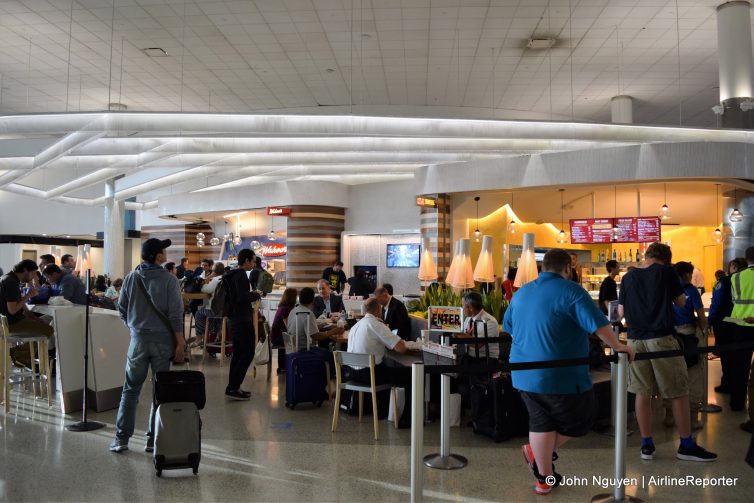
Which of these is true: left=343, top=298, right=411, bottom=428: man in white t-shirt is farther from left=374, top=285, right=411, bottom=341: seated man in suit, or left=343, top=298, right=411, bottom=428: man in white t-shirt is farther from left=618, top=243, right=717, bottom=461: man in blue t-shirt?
left=618, top=243, right=717, bottom=461: man in blue t-shirt

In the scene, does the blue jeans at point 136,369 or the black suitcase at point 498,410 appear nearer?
the blue jeans at point 136,369

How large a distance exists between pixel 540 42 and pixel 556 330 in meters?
7.77

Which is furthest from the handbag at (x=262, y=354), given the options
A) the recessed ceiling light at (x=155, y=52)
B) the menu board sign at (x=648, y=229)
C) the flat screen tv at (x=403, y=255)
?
the menu board sign at (x=648, y=229)

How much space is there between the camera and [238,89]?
1298 cm

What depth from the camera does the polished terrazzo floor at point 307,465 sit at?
3.91 meters

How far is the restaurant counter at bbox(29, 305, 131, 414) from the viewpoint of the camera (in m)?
5.92

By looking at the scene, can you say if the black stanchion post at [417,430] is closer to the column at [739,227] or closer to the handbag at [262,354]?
the handbag at [262,354]

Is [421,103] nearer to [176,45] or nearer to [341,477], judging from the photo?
[176,45]

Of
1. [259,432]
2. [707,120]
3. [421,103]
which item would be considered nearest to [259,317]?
[259,432]

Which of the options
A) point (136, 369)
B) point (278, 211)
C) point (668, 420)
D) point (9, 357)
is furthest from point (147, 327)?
point (278, 211)

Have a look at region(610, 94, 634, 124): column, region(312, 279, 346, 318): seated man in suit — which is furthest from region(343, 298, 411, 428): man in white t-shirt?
region(610, 94, 634, 124): column

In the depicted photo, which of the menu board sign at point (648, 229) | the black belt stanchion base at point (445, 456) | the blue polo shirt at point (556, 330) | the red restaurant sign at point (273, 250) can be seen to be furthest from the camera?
the red restaurant sign at point (273, 250)

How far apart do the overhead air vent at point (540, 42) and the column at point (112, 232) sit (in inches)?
402

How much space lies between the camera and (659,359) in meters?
4.52
